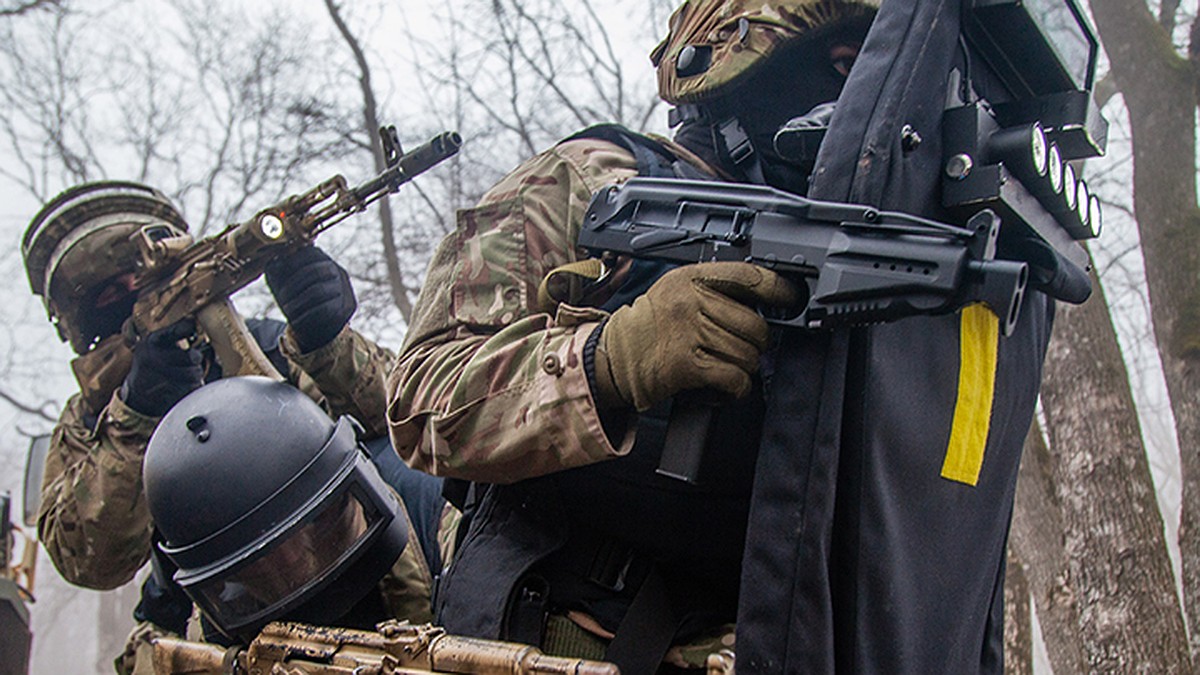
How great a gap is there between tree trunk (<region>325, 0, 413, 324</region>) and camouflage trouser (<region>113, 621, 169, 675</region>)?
603 centimetres

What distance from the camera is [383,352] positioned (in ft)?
13.6

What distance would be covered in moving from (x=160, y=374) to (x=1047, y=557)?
14.3 ft

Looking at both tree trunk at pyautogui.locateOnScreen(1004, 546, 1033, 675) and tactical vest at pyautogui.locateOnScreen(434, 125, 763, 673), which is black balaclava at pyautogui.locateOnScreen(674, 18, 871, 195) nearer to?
tactical vest at pyautogui.locateOnScreen(434, 125, 763, 673)

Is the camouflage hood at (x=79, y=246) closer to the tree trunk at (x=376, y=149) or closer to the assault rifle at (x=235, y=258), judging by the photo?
the assault rifle at (x=235, y=258)

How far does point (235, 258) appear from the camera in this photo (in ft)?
13.6

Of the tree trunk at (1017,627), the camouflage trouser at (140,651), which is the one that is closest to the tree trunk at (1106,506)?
the tree trunk at (1017,627)

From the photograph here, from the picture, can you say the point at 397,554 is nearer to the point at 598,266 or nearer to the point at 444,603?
the point at 444,603

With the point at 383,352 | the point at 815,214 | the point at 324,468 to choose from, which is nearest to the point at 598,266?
the point at 815,214

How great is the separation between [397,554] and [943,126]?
1806 mm

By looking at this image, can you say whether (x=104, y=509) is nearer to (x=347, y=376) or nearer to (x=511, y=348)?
(x=347, y=376)

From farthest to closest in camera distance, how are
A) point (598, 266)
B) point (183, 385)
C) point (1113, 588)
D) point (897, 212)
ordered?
point (1113, 588), point (183, 385), point (598, 266), point (897, 212)

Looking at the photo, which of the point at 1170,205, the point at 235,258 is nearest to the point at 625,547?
the point at 235,258

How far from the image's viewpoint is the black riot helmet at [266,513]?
250cm

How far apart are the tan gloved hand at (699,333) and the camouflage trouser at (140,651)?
2.62 meters
